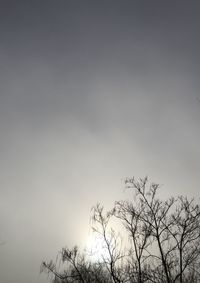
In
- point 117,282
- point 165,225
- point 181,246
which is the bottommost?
point 117,282

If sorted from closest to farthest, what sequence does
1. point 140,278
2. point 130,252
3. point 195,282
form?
1. point 140,278
2. point 130,252
3. point 195,282

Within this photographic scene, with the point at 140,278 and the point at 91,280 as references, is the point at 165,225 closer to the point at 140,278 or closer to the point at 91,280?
the point at 140,278

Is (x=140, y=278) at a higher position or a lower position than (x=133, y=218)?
lower

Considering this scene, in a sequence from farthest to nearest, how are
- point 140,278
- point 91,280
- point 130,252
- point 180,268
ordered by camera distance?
point 91,280
point 130,252
point 140,278
point 180,268

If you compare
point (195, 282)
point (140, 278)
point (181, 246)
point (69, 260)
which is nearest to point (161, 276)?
point (140, 278)

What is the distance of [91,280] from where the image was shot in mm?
31875

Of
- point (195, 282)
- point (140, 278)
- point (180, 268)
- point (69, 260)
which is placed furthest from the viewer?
point (69, 260)

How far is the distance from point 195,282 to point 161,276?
6883 millimetres

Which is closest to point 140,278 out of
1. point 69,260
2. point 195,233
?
point 195,233

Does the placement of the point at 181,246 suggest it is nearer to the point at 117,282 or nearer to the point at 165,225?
the point at 165,225

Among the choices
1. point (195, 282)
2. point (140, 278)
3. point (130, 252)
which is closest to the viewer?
point (140, 278)

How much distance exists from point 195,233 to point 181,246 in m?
1.41

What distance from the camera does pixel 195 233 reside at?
21406 mm

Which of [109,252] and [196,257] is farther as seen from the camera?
[109,252]
